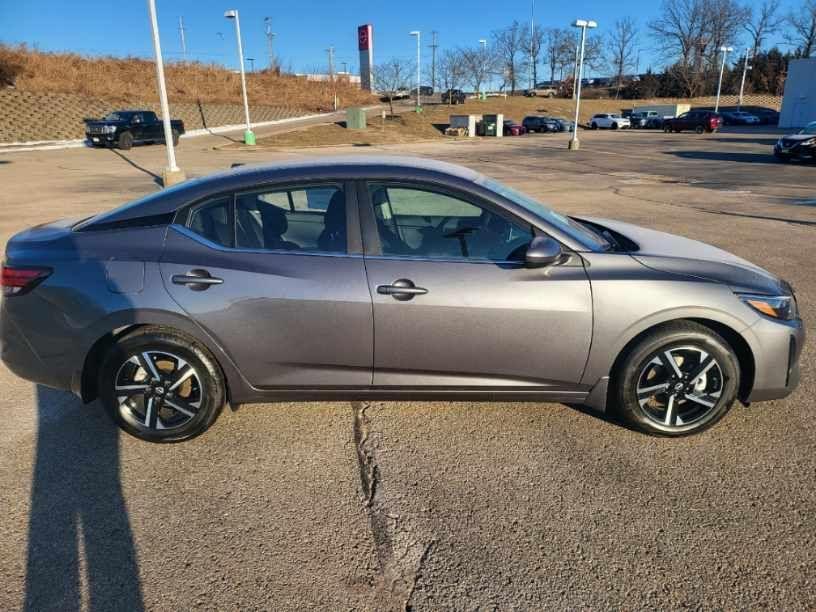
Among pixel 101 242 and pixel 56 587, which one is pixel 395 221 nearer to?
pixel 101 242

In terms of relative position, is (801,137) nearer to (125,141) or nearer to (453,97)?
(125,141)

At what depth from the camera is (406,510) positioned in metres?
2.70

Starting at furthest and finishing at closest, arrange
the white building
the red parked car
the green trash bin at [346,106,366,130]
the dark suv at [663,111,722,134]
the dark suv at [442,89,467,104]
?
the dark suv at [442,89,467,104], the white building, the red parked car, the dark suv at [663,111,722,134], the green trash bin at [346,106,366,130]

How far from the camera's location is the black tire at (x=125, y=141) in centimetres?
3091

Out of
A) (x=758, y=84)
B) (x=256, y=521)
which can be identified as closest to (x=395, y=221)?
(x=256, y=521)

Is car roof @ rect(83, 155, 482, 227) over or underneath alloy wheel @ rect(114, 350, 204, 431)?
over

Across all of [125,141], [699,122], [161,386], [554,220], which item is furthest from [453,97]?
[161,386]

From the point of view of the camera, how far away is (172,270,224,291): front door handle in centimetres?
302

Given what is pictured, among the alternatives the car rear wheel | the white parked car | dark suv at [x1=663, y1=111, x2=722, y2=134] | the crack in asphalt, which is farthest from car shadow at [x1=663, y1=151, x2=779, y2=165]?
the white parked car

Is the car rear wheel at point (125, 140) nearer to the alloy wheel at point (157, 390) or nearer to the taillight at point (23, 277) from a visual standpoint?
the taillight at point (23, 277)

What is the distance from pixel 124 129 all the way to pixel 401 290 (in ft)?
110

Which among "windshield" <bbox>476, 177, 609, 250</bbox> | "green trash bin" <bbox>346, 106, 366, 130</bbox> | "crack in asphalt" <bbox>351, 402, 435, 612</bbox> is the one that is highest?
"green trash bin" <bbox>346, 106, 366, 130</bbox>

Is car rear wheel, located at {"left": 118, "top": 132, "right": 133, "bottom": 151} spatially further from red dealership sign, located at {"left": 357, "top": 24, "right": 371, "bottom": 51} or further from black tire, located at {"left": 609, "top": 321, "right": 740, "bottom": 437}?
red dealership sign, located at {"left": 357, "top": 24, "right": 371, "bottom": 51}

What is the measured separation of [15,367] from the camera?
3.22m
